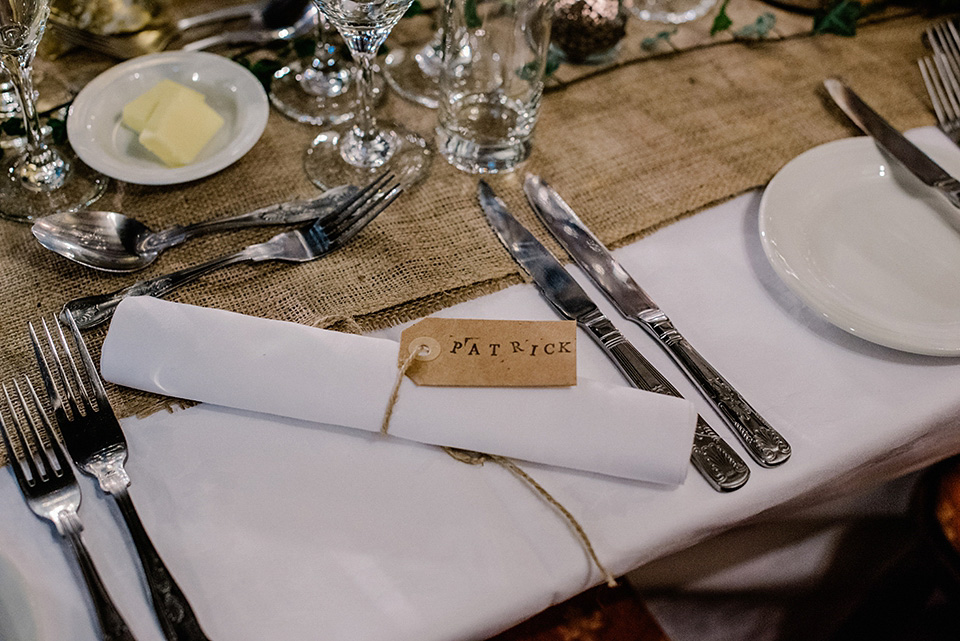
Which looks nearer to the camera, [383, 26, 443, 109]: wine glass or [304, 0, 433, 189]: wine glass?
[304, 0, 433, 189]: wine glass

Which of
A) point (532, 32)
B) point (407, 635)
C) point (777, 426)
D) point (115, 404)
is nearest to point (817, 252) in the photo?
point (777, 426)

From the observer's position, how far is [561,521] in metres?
0.51

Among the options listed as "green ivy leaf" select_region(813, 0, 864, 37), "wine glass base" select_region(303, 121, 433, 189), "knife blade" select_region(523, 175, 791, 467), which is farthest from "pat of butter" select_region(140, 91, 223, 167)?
"green ivy leaf" select_region(813, 0, 864, 37)

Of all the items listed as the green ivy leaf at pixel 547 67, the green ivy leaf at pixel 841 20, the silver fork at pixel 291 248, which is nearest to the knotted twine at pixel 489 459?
the silver fork at pixel 291 248

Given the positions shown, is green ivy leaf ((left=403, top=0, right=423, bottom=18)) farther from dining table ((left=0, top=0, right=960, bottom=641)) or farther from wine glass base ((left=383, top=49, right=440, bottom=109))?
dining table ((left=0, top=0, right=960, bottom=641))

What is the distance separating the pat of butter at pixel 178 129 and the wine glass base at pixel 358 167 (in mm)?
117

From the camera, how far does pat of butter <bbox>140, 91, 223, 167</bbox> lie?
72 cm

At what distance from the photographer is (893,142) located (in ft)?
2.64

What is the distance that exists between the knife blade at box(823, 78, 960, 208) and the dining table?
3 cm

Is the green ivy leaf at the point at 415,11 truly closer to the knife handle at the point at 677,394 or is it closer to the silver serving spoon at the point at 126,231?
the silver serving spoon at the point at 126,231

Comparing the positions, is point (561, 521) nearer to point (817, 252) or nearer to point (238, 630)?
point (238, 630)

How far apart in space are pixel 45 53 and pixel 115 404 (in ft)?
1.95

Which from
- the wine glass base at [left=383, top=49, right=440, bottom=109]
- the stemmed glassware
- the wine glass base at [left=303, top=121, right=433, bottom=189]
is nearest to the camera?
the stemmed glassware

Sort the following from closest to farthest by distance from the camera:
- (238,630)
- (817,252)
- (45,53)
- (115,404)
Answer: (238,630), (115,404), (817,252), (45,53)
